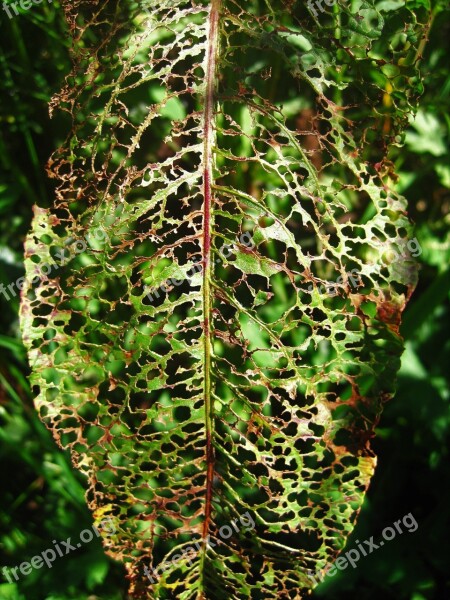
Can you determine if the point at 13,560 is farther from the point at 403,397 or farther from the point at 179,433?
the point at 403,397

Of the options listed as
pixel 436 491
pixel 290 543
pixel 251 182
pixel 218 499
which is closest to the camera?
pixel 218 499

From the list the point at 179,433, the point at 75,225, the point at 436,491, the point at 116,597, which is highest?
the point at 75,225

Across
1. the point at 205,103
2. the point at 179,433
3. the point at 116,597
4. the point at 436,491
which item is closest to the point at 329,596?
the point at 436,491

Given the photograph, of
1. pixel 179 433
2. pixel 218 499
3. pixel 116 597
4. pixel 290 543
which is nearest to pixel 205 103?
pixel 179 433

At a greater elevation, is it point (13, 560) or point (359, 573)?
point (13, 560)

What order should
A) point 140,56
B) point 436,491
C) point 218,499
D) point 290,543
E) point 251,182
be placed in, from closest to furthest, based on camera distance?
point 218,499 < point 140,56 < point 251,182 < point 290,543 < point 436,491

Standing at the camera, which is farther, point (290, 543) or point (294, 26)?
point (290, 543)

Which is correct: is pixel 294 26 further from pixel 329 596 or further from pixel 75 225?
pixel 329 596
